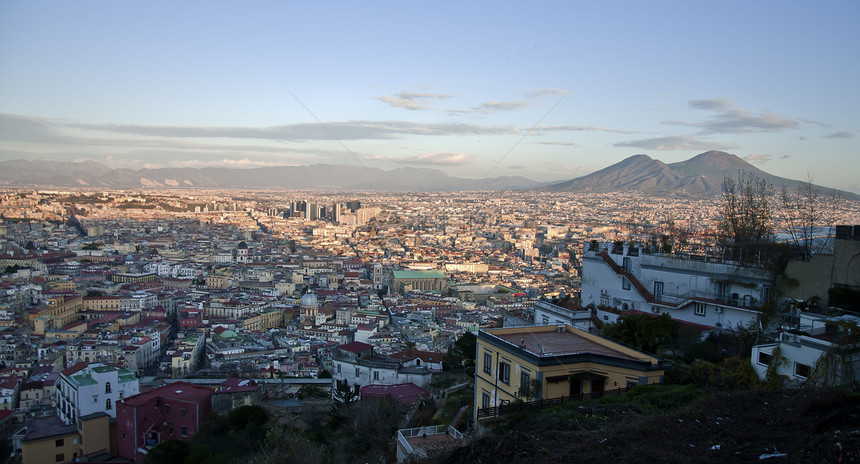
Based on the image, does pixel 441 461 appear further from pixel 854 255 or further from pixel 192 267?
pixel 192 267

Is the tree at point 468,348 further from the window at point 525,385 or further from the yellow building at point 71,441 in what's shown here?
Result: the yellow building at point 71,441

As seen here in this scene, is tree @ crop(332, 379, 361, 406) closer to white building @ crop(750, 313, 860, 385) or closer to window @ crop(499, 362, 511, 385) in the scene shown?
window @ crop(499, 362, 511, 385)

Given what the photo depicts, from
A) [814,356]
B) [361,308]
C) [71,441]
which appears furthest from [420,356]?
[361,308]

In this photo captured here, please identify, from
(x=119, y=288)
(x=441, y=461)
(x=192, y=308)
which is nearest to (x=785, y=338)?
(x=441, y=461)

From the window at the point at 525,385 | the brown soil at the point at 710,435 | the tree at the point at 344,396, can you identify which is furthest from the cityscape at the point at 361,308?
the brown soil at the point at 710,435

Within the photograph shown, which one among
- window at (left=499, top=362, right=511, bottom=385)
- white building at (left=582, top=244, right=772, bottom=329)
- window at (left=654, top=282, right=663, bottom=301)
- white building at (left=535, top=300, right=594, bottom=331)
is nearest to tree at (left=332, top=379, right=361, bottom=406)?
white building at (left=535, top=300, right=594, bottom=331)

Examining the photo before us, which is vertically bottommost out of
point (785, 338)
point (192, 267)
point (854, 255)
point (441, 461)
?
point (192, 267)

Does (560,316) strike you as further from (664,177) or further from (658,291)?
(664,177)
